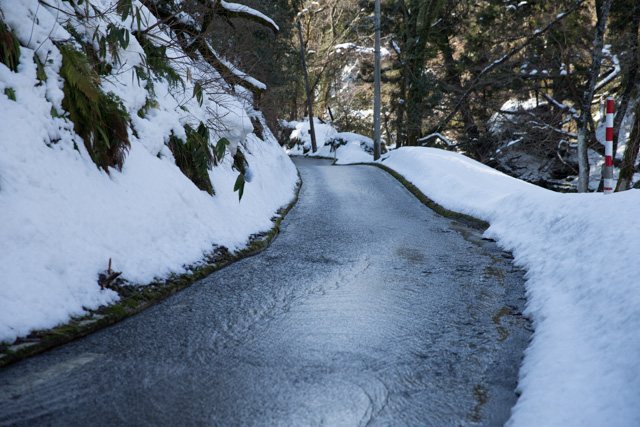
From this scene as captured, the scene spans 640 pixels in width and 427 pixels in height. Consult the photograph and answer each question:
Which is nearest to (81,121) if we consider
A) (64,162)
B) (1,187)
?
(64,162)

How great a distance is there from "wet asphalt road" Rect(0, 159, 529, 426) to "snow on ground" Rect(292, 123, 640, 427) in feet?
0.65

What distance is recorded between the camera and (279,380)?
2.65 meters

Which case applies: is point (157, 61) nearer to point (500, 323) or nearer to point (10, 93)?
point (10, 93)

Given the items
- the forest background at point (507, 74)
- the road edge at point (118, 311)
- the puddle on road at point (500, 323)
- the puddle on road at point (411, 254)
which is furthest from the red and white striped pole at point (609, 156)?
the road edge at point (118, 311)

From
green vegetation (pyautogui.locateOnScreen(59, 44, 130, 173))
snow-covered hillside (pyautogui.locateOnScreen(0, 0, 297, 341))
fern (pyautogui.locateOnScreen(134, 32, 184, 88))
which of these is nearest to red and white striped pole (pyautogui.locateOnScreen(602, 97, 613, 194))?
snow-covered hillside (pyautogui.locateOnScreen(0, 0, 297, 341))

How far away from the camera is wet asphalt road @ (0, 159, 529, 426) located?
92.0 inches

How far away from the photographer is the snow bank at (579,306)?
223cm

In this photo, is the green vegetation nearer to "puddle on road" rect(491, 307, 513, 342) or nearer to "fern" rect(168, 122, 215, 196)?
"fern" rect(168, 122, 215, 196)

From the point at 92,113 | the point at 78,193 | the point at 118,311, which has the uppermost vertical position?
the point at 92,113

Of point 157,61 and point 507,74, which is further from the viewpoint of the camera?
point 507,74

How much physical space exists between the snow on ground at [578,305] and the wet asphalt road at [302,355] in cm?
20

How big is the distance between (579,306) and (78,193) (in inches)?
177

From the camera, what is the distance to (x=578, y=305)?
10.9ft

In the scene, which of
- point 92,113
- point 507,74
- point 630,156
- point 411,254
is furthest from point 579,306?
point 507,74
